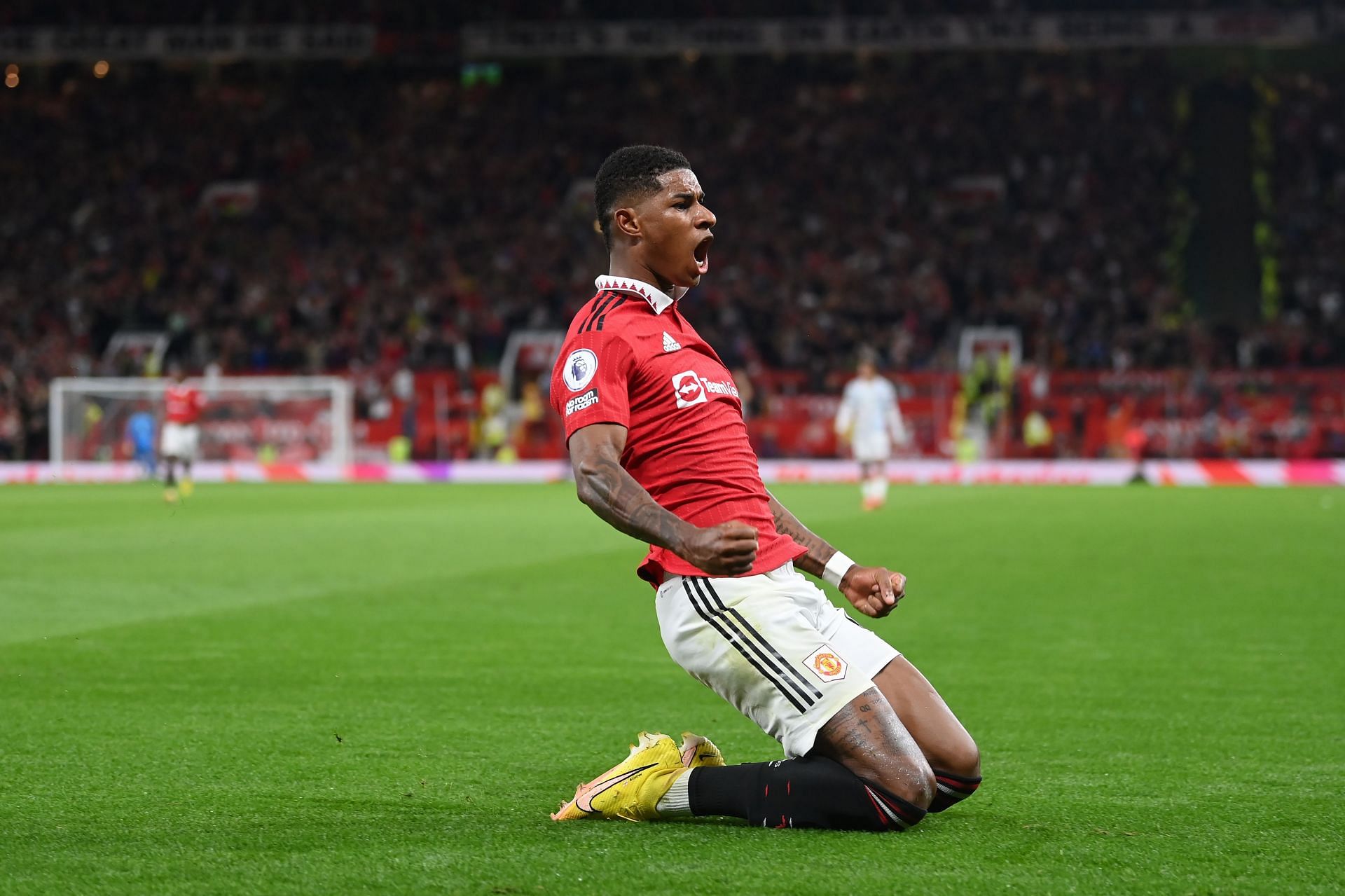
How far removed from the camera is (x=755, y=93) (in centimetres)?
4338

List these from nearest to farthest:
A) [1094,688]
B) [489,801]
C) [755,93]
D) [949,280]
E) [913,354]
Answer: [489,801]
[1094,688]
[913,354]
[949,280]
[755,93]

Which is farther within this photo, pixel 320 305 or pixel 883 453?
pixel 320 305

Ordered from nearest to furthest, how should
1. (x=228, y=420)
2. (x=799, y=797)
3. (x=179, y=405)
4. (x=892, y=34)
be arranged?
(x=799, y=797) → (x=179, y=405) → (x=228, y=420) → (x=892, y=34)

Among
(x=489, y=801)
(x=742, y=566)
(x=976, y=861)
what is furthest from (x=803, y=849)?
(x=489, y=801)

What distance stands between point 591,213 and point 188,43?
36.3 feet

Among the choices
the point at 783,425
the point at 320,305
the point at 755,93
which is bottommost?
the point at 783,425

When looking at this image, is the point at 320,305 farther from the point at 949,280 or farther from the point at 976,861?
the point at 976,861

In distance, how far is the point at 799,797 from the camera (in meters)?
4.79

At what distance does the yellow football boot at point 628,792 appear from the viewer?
4949 millimetres

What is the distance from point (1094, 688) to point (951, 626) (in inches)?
91.2

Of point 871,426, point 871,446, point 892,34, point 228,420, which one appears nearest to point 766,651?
point 871,446

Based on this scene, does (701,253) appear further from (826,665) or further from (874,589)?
(826,665)

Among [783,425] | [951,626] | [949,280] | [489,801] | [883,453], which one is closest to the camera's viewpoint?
[489,801]

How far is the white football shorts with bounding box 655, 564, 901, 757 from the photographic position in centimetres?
468
